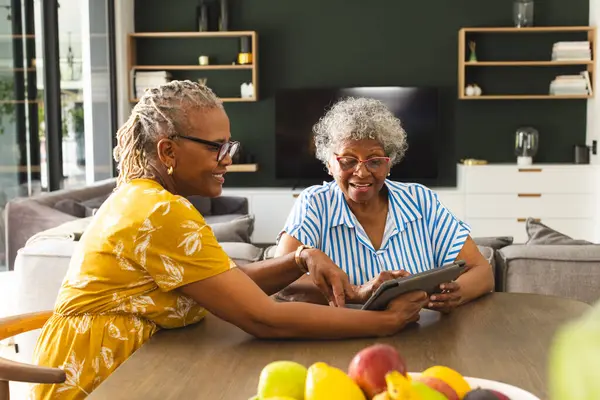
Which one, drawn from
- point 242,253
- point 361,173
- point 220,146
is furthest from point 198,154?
point 242,253

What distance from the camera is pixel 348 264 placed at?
2.07 meters

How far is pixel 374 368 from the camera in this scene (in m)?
0.76

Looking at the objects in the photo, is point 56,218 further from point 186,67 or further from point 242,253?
point 186,67

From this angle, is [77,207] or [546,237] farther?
[77,207]

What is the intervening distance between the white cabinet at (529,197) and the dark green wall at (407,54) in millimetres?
502

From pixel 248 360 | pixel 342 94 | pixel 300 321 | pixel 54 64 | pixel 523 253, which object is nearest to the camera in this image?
pixel 248 360

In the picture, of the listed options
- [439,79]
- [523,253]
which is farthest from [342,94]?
[523,253]

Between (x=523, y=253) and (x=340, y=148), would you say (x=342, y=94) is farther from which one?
(x=340, y=148)

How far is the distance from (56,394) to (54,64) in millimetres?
4263

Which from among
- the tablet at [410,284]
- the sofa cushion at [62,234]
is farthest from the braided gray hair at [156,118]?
the sofa cushion at [62,234]

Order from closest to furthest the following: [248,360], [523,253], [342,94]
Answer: [248,360]
[523,253]
[342,94]

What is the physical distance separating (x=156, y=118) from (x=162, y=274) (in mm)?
294

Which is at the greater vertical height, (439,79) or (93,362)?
(439,79)

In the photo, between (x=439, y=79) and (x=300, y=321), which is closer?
(x=300, y=321)
